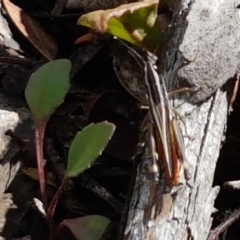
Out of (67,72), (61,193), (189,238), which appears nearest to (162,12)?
(67,72)

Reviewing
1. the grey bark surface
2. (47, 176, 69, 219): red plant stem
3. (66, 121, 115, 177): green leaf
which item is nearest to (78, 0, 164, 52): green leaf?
the grey bark surface

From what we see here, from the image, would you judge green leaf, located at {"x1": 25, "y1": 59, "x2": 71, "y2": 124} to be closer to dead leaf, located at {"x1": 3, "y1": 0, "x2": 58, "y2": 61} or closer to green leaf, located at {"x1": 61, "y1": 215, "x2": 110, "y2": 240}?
dead leaf, located at {"x1": 3, "y1": 0, "x2": 58, "y2": 61}

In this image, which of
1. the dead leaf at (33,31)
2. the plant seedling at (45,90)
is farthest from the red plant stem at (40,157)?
the dead leaf at (33,31)

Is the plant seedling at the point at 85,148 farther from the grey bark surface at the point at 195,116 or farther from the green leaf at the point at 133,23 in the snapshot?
the green leaf at the point at 133,23

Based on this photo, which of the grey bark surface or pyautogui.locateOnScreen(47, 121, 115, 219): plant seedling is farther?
pyautogui.locateOnScreen(47, 121, 115, 219): plant seedling

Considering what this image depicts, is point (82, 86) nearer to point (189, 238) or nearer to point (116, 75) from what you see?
point (116, 75)

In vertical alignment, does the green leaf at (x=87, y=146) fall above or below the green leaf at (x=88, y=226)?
above
